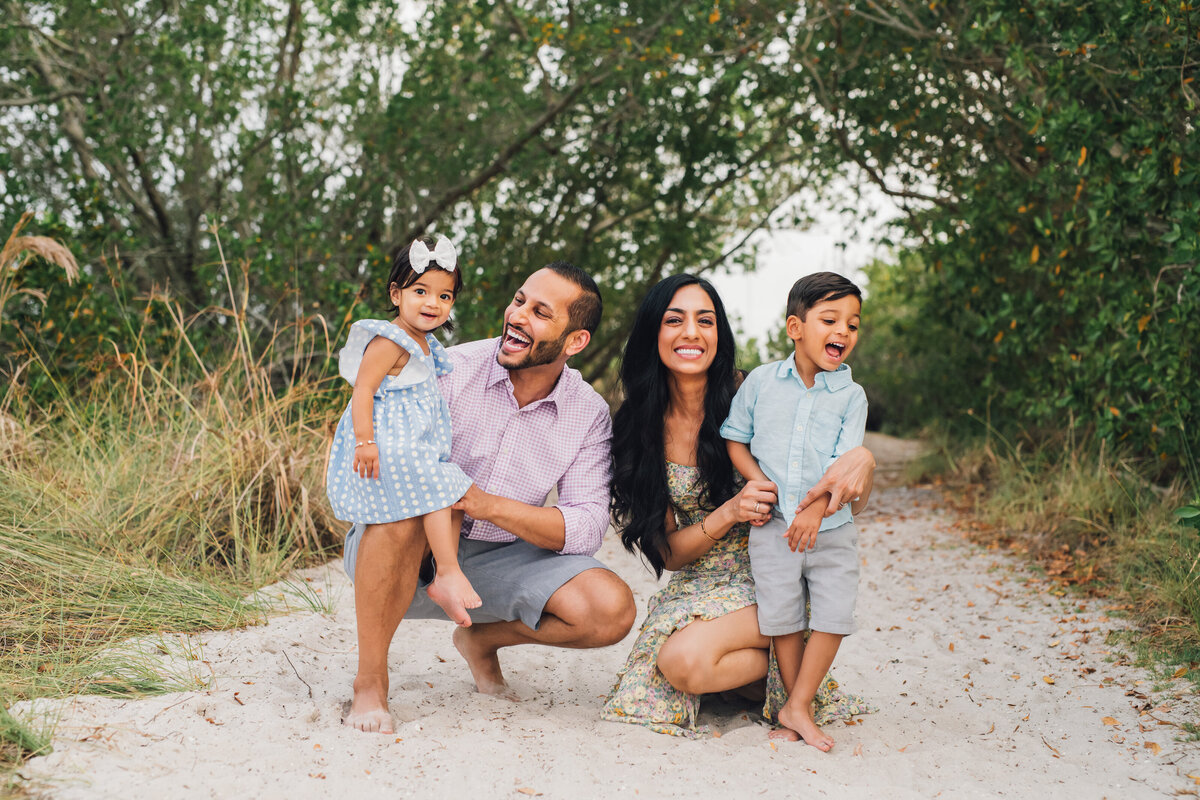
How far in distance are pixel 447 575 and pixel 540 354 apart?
724 millimetres

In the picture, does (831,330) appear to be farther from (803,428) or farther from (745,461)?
(745,461)

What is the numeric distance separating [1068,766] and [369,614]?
200cm

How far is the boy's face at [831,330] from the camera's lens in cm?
278

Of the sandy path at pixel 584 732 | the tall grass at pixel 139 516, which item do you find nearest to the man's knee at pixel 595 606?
the sandy path at pixel 584 732

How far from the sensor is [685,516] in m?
3.13

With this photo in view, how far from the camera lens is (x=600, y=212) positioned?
845 centimetres

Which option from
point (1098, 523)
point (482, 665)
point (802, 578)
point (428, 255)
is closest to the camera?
point (428, 255)

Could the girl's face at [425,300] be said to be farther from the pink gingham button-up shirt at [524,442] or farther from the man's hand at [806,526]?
the man's hand at [806,526]

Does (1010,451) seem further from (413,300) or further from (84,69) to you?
(84,69)

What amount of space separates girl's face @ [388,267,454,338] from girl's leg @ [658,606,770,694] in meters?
1.17

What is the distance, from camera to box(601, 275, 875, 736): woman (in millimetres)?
2891

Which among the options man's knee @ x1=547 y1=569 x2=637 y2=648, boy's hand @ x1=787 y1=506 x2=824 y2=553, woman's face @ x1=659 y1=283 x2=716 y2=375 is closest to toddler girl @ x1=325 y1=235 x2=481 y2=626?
man's knee @ x1=547 y1=569 x2=637 y2=648

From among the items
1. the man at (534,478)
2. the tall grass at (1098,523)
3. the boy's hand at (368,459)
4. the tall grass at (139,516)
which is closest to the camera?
the boy's hand at (368,459)

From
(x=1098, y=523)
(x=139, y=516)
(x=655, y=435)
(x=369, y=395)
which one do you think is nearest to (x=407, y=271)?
(x=369, y=395)
